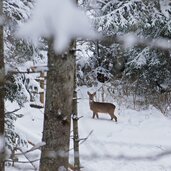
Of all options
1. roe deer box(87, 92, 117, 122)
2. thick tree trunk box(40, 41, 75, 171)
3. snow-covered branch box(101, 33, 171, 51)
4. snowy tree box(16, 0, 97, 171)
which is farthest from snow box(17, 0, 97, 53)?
roe deer box(87, 92, 117, 122)

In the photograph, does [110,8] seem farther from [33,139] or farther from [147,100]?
[33,139]

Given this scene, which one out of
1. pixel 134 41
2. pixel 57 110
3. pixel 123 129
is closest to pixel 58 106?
pixel 57 110

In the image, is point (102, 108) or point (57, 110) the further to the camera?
point (102, 108)

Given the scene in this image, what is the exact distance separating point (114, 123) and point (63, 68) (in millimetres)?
8524

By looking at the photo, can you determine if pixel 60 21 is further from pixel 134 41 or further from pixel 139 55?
pixel 139 55

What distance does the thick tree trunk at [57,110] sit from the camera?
245cm

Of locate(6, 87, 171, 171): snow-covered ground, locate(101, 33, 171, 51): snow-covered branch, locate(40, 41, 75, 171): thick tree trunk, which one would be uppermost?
locate(101, 33, 171, 51): snow-covered branch

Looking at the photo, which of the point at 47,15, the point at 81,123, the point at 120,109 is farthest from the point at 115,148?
the point at 47,15

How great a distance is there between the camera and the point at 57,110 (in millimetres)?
2566

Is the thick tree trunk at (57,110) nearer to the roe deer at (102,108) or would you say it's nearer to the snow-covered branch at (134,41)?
the snow-covered branch at (134,41)

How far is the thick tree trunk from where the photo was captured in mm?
2453

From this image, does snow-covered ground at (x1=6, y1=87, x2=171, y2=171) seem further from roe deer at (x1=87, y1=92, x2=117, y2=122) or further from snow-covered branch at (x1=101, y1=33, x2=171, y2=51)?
snow-covered branch at (x1=101, y1=33, x2=171, y2=51)

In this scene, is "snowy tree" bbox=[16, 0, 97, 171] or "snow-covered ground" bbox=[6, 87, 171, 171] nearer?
"snowy tree" bbox=[16, 0, 97, 171]

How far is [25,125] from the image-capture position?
10.1 m
